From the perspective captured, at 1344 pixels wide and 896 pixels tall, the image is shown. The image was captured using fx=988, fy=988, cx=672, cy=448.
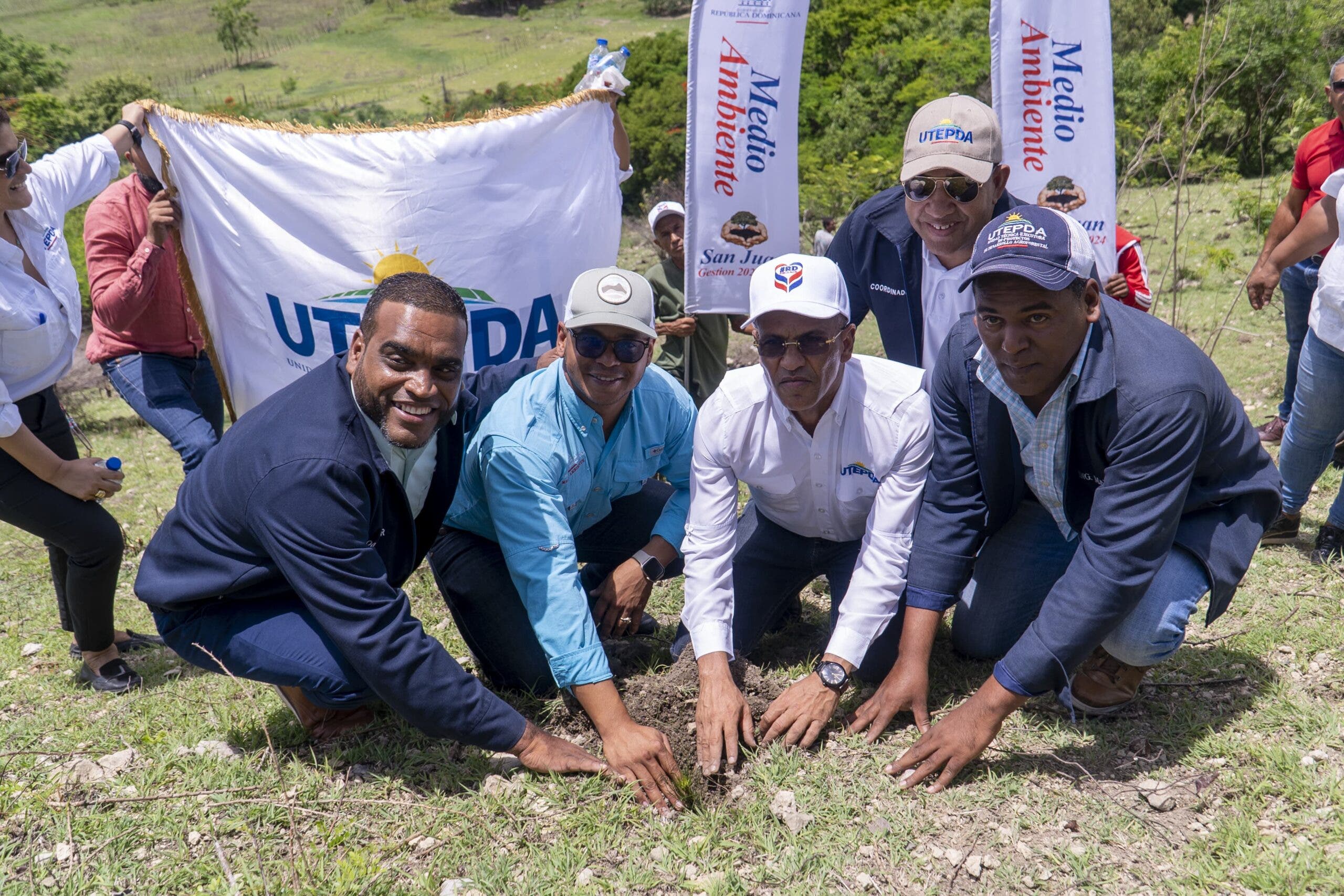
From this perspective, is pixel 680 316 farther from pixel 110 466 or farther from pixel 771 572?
pixel 110 466

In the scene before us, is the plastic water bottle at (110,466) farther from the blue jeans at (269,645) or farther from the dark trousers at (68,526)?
the blue jeans at (269,645)

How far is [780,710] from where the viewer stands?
10.5 feet

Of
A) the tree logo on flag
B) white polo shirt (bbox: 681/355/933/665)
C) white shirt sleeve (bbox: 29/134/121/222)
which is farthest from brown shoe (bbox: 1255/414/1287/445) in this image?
white shirt sleeve (bbox: 29/134/121/222)

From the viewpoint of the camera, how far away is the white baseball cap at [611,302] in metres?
3.24

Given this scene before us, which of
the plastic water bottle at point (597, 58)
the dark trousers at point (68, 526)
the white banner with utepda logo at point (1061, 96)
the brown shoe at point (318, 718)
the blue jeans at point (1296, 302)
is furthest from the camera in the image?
the blue jeans at point (1296, 302)

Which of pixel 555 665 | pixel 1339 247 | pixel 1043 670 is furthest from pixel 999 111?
pixel 555 665

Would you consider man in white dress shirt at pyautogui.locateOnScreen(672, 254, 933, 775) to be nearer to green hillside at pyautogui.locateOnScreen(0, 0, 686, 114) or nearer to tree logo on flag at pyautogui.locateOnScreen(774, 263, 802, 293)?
tree logo on flag at pyautogui.locateOnScreen(774, 263, 802, 293)

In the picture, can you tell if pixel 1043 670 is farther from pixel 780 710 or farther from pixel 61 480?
pixel 61 480

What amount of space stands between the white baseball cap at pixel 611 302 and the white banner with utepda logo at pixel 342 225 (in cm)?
158

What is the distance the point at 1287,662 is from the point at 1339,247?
1.66 m

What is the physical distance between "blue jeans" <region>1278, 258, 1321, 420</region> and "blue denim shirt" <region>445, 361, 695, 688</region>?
11.5 ft

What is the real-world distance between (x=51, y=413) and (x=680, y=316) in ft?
11.1

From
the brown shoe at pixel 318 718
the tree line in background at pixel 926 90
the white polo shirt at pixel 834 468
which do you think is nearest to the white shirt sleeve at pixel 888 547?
the white polo shirt at pixel 834 468

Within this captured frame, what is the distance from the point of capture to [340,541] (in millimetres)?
2799
